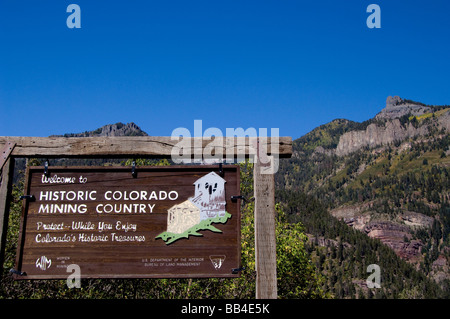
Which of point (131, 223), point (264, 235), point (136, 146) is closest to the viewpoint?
point (264, 235)

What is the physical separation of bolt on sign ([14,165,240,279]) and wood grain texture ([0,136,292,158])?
21 cm

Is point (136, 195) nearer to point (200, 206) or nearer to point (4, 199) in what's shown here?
point (200, 206)

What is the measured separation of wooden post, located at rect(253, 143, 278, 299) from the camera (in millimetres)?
5383

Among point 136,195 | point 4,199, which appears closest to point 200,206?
point 136,195

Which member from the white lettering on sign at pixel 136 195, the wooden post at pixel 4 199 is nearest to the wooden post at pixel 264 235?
the white lettering on sign at pixel 136 195

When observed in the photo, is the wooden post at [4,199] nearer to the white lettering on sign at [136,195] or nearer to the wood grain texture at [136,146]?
the wood grain texture at [136,146]

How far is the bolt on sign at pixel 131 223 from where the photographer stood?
→ 18.0 ft

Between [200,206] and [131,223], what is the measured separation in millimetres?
885

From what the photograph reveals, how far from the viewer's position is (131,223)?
561 centimetres

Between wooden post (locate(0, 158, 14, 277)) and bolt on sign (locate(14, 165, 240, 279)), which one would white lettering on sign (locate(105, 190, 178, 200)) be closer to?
bolt on sign (locate(14, 165, 240, 279))

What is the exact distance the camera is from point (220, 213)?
5613 mm

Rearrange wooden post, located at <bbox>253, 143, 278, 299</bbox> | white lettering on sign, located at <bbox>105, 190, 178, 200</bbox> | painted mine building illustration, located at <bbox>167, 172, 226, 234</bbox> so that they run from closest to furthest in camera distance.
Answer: wooden post, located at <bbox>253, 143, 278, 299</bbox> < painted mine building illustration, located at <bbox>167, 172, 226, 234</bbox> < white lettering on sign, located at <bbox>105, 190, 178, 200</bbox>

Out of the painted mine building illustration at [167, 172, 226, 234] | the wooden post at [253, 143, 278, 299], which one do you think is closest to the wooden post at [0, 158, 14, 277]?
the painted mine building illustration at [167, 172, 226, 234]
